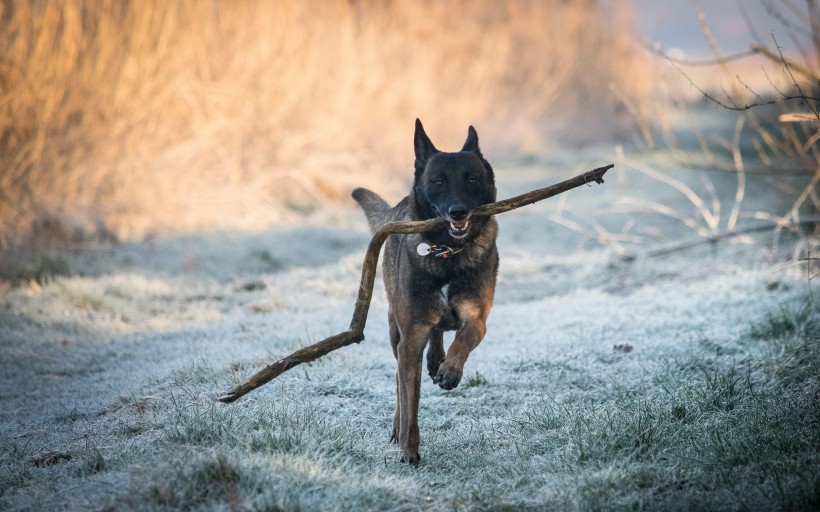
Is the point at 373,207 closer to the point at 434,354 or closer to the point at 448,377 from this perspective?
the point at 434,354

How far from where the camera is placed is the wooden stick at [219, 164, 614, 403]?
3.84 meters

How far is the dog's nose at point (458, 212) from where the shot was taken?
12.6 feet

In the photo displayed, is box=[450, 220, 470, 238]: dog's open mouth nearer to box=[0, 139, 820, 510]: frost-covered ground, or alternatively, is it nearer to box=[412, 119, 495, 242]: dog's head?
box=[412, 119, 495, 242]: dog's head

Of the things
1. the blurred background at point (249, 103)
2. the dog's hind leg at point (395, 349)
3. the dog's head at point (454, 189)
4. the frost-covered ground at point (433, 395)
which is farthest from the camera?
the blurred background at point (249, 103)

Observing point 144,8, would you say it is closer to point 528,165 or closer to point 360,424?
point 360,424

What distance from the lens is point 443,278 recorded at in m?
4.03

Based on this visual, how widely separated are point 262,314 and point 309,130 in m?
7.12

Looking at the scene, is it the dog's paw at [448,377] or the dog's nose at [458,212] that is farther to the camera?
the dog's nose at [458,212]

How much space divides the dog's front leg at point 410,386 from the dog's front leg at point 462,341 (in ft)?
0.52

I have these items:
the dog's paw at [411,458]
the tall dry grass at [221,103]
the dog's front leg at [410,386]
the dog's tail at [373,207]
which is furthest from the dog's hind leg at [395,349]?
the tall dry grass at [221,103]

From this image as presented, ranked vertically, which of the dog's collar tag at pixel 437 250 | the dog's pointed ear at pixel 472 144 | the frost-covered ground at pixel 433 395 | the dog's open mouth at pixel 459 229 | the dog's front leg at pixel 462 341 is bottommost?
the frost-covered ground at pixel 433 395

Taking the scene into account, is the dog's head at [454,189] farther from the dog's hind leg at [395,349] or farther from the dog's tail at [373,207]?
the dog's tail at [373,207]

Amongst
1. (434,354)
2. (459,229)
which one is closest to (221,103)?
(434,354)

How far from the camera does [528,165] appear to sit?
61.5 ft
